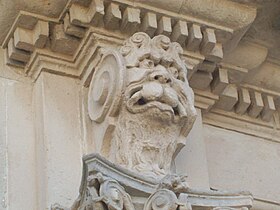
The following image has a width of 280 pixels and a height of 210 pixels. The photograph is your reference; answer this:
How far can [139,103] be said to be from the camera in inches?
147

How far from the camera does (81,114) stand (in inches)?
153

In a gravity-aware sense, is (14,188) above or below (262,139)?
below

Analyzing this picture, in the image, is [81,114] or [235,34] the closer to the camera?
[81,114]

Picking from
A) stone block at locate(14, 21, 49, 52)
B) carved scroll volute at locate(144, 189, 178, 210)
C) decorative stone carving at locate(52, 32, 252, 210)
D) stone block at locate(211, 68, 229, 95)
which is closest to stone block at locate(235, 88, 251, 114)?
stone block at locate(211, 68, 229, 95)

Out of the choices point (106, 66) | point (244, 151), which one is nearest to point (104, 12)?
point (106, 66)

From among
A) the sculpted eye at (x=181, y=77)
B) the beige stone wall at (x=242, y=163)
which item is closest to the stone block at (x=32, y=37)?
the sculpted eye at (x=181, y=77)

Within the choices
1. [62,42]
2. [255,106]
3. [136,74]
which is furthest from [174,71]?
[255,106]

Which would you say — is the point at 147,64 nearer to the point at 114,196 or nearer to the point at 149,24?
the point at 149,24

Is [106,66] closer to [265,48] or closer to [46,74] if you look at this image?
[46,74]

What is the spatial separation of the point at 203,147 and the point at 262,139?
0.42 meters

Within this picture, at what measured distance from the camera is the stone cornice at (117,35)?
3.93 metres

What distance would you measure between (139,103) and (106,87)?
0.11m

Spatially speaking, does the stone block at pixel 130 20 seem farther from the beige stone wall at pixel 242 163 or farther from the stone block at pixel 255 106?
the stone block at pixel 255 106

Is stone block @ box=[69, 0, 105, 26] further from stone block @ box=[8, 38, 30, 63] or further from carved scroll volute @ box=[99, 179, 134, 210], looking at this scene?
carved scroll volute @ box=[99, 179, 134, 210]
